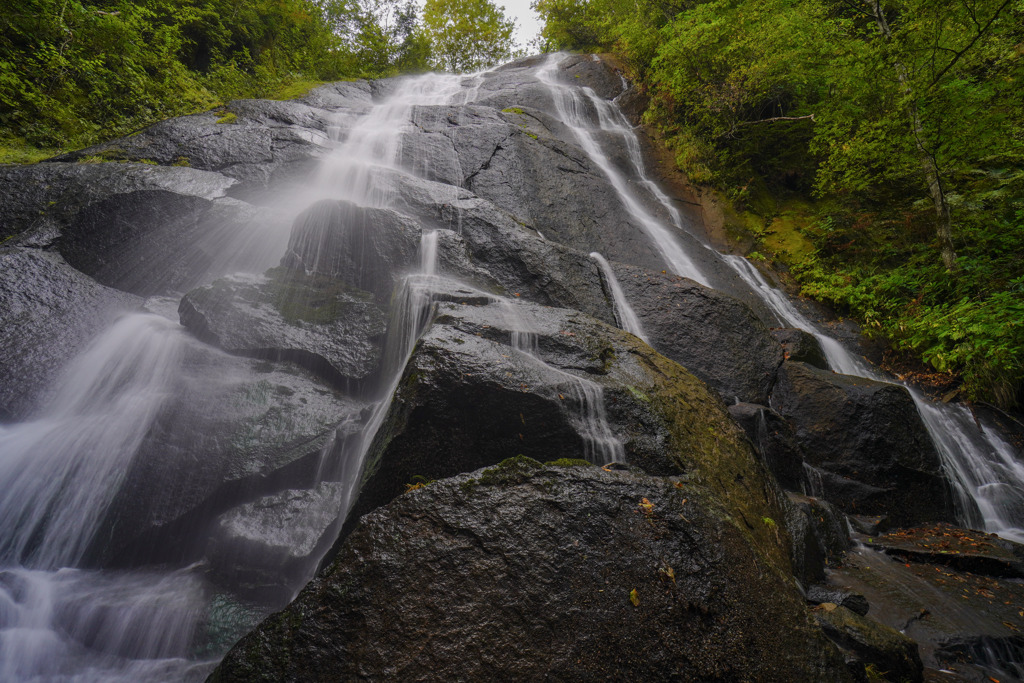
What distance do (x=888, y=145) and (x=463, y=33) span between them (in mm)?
22460

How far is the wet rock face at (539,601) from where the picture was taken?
1906 millimetres

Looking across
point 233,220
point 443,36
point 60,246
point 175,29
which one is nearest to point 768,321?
point 233,220

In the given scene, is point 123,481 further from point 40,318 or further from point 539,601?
point 539,601

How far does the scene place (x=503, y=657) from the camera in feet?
6.32

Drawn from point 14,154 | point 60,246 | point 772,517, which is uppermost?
point 14,154

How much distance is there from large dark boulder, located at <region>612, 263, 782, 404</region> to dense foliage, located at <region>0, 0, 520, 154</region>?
10.0m

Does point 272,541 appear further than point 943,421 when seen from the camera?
No

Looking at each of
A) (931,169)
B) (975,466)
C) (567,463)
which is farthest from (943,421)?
(567,463)

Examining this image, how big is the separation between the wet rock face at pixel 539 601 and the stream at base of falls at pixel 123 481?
3.92ft

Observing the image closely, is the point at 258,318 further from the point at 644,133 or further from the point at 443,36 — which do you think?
the point at 443,36

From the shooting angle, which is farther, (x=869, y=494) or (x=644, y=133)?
(x=644, y=133)

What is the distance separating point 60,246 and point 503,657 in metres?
7.12

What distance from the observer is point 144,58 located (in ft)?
30.0

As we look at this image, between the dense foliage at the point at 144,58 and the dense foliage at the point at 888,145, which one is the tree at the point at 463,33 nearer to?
the dense foliage at the point at 144,58
